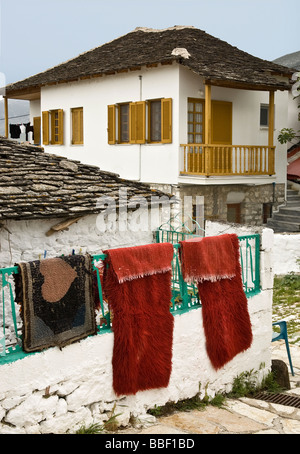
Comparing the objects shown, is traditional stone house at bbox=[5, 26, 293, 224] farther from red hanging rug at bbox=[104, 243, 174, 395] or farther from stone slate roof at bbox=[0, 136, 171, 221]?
red hanging rug at bbox=[104, 243, 174, 395]

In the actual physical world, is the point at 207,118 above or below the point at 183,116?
below

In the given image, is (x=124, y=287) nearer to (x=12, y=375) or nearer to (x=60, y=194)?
(x=12, y=375)

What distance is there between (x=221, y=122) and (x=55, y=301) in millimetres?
12678

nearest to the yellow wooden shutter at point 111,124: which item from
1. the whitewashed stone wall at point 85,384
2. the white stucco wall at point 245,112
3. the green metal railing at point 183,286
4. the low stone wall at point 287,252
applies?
the white stucco wall at point 245,112

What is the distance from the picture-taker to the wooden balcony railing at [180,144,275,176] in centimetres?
1515

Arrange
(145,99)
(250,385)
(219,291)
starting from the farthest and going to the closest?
(145,99)
(250,385)
(219,291)

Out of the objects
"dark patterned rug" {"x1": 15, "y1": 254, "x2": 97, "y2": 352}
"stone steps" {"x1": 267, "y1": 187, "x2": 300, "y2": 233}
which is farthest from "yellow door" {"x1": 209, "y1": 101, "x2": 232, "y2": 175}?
"dark patterned rug" {"x1": 15, "y1": 254, "x2": 97, "y2": 352}

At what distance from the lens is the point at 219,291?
23.1ft

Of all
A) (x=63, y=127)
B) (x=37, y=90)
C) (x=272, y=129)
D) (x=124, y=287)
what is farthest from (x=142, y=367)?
(x=37, y=90)

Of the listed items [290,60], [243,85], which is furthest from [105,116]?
[290,60]

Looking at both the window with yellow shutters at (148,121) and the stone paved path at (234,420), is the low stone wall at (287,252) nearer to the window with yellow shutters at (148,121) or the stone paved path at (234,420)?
the window with yellow shutters at (148,121)

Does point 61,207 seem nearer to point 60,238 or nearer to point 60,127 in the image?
point 60,238

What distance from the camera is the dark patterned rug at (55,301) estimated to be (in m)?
5.02

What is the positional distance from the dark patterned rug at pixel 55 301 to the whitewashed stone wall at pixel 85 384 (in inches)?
5.1
